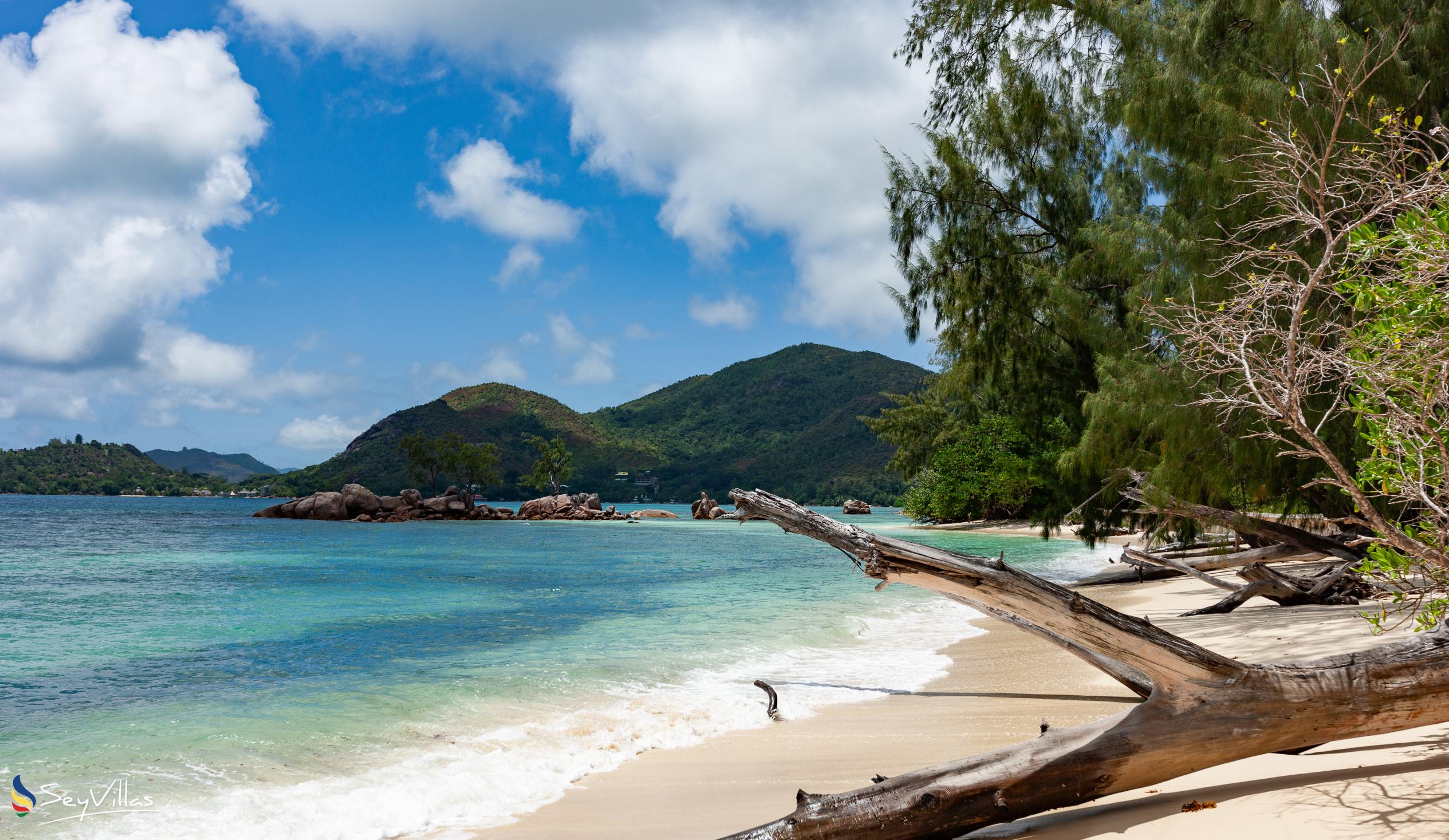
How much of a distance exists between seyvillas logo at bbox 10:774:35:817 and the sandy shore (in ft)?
10.3

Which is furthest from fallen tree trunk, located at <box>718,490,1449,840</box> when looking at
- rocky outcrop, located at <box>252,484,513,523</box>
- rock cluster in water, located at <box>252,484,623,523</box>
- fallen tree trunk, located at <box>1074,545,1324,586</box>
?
rock cluster in water, located at <box>252,484,623,523</box>

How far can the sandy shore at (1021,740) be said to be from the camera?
10.7ft

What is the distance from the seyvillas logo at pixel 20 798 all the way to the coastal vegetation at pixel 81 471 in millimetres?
148052

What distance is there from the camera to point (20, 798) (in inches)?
211

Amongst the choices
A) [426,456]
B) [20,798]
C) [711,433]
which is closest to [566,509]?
[426,456]

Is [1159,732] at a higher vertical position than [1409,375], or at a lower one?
lower

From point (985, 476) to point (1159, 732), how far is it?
38.1m

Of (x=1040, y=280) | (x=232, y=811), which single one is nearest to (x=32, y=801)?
(x=232, y=811)

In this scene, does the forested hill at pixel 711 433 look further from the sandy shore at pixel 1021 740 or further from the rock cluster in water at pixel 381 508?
the sandy shore at pixel 1021 740

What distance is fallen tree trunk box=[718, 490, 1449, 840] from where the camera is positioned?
3.43 metres

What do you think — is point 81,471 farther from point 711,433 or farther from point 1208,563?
point 1208,563

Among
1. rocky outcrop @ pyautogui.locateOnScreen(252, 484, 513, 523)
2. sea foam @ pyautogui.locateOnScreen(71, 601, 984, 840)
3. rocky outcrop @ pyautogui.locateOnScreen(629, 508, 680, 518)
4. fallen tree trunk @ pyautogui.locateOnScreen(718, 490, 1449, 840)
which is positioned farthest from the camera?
rocky outcrop @ pyautogui.locateOnScreen(629, 508, 680, 518)

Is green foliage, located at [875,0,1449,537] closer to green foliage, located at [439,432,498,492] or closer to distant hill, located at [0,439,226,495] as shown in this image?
green foliage, located at [439,432,498,492]

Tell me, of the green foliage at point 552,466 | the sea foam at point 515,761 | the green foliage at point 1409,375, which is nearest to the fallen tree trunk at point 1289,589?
the sea foam at point 515,761
